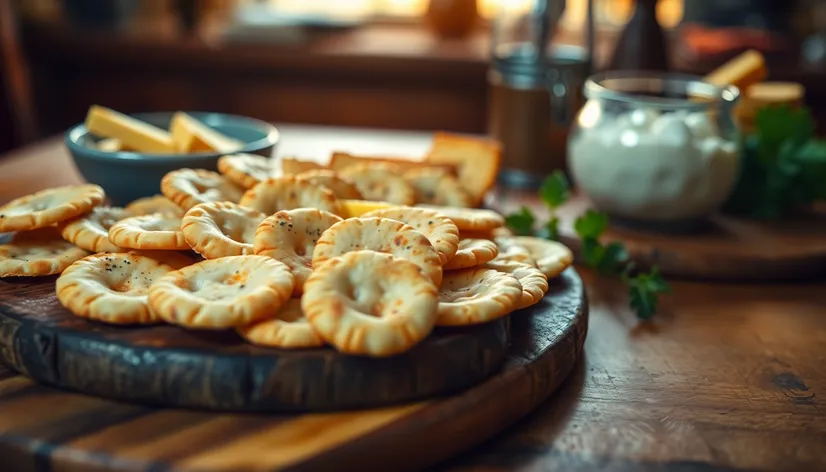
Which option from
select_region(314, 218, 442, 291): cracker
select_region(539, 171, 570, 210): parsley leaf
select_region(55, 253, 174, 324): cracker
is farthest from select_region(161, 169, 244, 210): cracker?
select_region(539, 171, 570, 210): parsley leaf

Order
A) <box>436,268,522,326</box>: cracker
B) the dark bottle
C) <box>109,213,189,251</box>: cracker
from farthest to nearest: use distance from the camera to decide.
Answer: the dark bottle → <box>109,213,189,251</box>: cracker → <box>436,268,522,326</box>: cracker

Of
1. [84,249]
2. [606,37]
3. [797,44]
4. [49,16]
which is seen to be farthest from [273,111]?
[84,249]

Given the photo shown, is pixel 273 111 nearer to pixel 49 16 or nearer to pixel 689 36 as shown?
pixel 49 16

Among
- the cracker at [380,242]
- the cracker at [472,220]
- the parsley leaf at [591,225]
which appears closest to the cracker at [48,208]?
the cracker at [380,242]

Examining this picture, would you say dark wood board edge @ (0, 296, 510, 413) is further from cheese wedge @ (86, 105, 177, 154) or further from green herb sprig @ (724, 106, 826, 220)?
green herb sprig @ (724, 106, 826, 220)

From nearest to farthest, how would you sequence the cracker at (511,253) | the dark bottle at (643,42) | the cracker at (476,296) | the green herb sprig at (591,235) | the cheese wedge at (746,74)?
the cracker at (476,296) → the cracker at (511,253) → the green herb sprig at (591,235) → the cheese wedge at (746,74) → the dark bottle at (643,42)

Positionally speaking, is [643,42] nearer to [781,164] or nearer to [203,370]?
[781,164]

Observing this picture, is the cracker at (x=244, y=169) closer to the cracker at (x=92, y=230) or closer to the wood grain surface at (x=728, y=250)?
the cracker at (x=92, y=230)
